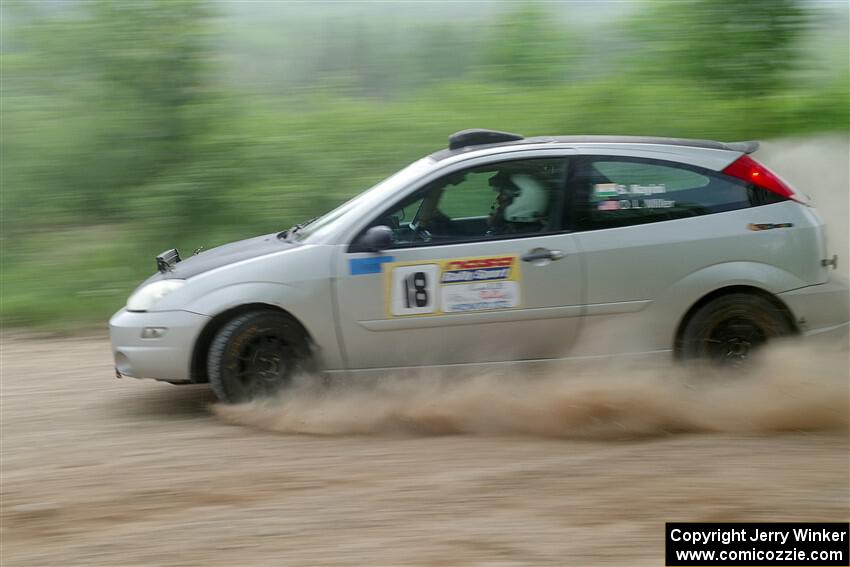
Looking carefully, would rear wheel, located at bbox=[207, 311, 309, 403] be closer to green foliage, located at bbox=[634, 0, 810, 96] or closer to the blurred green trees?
the blurred green trees

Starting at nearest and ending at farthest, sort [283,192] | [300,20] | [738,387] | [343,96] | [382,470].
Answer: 1. [382,470]
2. [738,387]
3. [283,192]
4. [343,96]
5. [300,20]

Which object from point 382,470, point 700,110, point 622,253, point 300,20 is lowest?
point 382,470

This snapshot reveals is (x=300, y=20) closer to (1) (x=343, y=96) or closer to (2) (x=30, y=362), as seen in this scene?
(1) (x=343, y=96)

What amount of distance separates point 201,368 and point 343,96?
722cm

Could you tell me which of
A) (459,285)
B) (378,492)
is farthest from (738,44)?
(378,492)

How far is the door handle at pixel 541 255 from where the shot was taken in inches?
220

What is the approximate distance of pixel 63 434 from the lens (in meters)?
5.75

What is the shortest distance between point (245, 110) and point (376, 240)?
663 centimetres

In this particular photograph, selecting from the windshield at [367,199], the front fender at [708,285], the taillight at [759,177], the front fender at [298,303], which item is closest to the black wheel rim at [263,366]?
the front fender at [298,303]

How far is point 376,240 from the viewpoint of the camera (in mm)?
5633

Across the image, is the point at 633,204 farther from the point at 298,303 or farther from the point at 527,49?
the point at 527,49

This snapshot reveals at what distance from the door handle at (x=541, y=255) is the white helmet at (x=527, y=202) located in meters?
0.22

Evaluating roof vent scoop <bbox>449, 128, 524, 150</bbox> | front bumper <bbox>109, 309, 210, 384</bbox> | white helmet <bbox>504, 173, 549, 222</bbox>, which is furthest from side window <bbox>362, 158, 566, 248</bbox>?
front bumper <bbox>109, 309, 210, 384</bbox>

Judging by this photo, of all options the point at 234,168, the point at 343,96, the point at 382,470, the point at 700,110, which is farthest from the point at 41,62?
the point at 382,470
